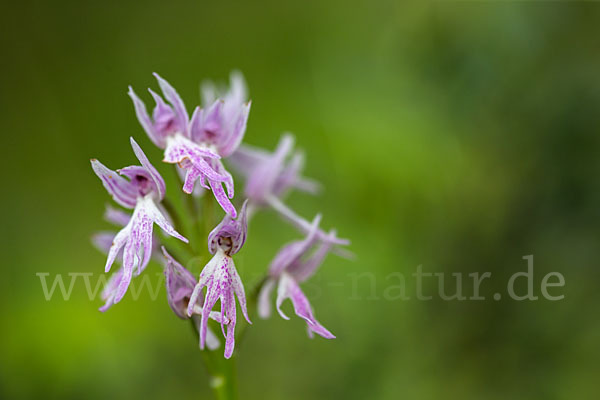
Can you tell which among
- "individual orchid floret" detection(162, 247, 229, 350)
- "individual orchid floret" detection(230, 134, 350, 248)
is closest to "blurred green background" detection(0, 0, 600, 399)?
"individual orchid floret" detection(230, 134, 350, 248)

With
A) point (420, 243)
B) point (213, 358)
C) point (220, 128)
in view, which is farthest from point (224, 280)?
point (420, 243)

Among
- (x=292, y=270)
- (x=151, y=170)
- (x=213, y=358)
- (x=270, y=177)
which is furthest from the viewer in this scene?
(x=270, y=177)

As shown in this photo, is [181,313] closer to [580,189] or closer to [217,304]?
[217,304]

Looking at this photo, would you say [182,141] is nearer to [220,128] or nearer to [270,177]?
[220,128]

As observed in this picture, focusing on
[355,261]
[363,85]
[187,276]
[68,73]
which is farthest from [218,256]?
[68,73]

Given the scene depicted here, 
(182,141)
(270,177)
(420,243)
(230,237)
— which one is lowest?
(230,237)

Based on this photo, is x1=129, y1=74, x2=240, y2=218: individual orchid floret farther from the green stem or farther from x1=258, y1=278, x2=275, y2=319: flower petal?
x1=258, y1=278, x2=275, y2=319: flower petal

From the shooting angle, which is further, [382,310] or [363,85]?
[363,85]
